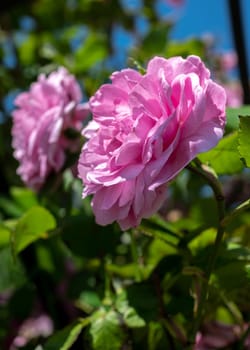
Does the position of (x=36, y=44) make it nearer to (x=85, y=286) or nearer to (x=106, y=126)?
(x=85, y=286)

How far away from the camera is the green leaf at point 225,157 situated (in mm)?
587

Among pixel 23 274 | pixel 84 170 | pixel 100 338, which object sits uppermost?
pixel 84 170

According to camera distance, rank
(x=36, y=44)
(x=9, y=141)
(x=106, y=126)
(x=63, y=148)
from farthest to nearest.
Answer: (x=36, y=44) < (x=9, y=141) < (x=63, y=148) < (x=106, y=126)

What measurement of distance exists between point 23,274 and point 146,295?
1.04 ft

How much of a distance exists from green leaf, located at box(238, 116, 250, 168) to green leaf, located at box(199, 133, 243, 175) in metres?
0.09

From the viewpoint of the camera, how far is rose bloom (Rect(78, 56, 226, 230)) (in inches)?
18.9

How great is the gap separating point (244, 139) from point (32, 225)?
27cm

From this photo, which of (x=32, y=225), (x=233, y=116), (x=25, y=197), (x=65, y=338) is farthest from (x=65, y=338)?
(x=25, y=197)

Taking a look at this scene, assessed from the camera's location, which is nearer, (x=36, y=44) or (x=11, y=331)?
(x=11, y=331)

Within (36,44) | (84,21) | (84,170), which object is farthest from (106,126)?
(84,21)

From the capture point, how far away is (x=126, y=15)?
1790mm

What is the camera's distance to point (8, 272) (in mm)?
846

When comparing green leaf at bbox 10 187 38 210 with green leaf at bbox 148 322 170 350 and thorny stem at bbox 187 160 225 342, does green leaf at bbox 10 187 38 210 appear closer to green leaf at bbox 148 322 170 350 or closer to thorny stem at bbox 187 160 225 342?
green leaf at bbox 148 322 170 350

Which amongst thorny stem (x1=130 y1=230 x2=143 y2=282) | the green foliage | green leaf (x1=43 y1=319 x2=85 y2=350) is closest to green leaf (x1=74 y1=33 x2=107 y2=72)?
the green foliage
